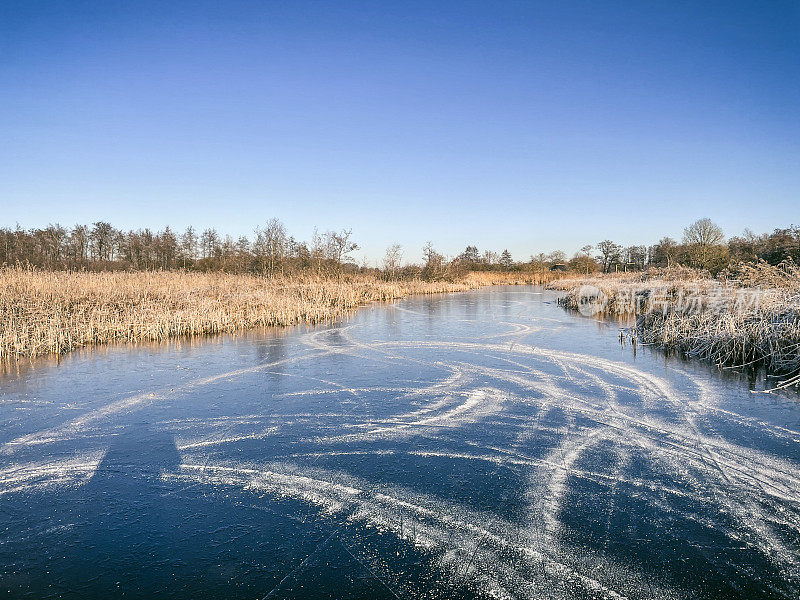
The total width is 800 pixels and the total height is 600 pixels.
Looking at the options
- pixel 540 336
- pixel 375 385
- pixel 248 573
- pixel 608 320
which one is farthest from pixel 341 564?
pixel 608 320

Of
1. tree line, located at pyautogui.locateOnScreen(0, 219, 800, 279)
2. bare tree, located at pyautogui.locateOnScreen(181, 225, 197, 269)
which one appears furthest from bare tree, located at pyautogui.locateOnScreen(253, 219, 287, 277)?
bare tree, located at pyautogui.locateOnScreen(181, 225, 197, 269)

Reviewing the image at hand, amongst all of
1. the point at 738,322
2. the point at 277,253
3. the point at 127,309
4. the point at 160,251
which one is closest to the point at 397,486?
the point at 738,322

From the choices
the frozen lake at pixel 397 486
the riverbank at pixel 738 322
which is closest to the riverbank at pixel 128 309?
the frozen lake at pixel 397 486

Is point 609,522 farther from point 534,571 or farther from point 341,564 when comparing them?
point 341,564

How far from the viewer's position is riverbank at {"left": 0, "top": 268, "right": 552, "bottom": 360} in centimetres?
1087

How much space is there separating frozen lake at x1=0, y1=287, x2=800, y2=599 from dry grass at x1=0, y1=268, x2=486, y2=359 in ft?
10.5

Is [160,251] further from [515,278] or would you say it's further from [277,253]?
[515,278]

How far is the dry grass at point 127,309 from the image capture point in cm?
1087

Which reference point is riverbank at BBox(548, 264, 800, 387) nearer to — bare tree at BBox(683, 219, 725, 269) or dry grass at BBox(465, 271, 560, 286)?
bare tree at BBox(683, 219, 725, 269)

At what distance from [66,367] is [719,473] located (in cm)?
1076

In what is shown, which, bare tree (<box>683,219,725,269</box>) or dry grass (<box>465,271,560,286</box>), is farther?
dry grass (<box>465,271,560,286</box>)

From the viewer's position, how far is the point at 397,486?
4.04 m

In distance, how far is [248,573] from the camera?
9.60ft

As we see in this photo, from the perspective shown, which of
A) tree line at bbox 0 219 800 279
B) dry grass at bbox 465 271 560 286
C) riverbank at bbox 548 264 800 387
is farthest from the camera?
dry grass at bbox 465 271 560 286
